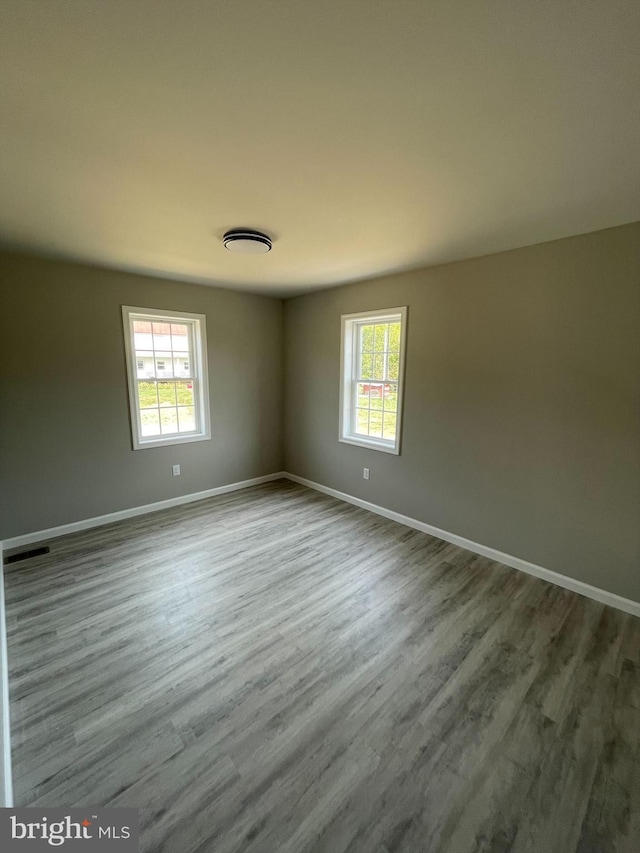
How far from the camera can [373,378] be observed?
12.7 feet

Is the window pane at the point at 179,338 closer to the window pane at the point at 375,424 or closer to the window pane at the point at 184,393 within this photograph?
the window pane at the point at 184,393

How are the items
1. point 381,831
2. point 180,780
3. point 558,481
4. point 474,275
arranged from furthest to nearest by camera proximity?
point 474,275 → point 558,481 → point 180,780 → point 381,831

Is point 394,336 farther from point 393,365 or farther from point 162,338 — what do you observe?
point 162,338

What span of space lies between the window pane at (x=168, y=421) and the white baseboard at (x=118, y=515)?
809mm

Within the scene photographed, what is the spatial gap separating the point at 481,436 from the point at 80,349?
3806mm

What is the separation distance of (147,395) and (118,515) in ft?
4.37

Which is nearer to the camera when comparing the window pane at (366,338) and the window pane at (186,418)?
the window pane at (366,338)

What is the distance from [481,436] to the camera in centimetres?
293

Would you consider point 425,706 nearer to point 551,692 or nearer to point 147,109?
point 551,692

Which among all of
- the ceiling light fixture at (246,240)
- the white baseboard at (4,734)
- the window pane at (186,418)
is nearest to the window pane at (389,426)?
the ceiling light fixture at (246,240)

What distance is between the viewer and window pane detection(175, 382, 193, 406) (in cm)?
402

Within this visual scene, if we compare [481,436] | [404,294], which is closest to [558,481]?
[481,436]

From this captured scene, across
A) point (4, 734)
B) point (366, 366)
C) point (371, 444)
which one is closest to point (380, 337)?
point (366, 366)

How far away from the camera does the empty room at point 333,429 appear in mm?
1113
